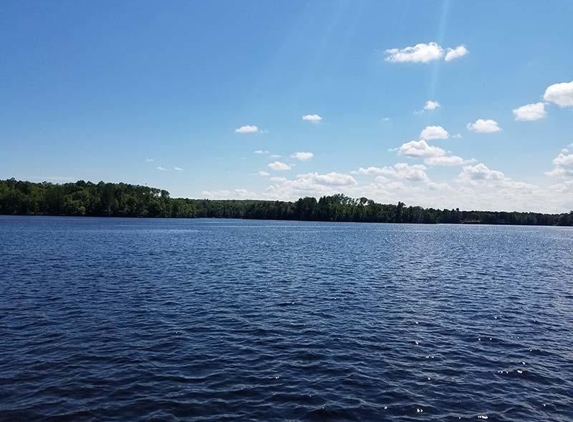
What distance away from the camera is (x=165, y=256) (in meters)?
57.9

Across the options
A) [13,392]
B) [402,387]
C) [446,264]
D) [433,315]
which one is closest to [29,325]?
[13,392]

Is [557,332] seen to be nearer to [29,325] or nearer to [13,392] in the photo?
[13,392]

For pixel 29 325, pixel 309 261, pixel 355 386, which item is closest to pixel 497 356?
pixel 355 386

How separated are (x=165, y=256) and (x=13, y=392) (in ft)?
146

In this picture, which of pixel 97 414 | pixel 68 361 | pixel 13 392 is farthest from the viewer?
pixel 68 361

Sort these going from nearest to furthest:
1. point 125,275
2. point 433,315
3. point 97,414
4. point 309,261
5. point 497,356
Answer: point 97,414 < point 497,356 < point 433,315 < point 125,275 < point 309,261

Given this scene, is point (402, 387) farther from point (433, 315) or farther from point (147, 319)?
point (147, 319)

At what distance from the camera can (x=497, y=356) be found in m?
19.2

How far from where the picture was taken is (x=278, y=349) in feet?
63.2

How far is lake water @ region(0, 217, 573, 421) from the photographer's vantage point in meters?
13.8

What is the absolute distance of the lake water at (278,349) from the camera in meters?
13.8

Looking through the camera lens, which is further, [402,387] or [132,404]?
[402,387]

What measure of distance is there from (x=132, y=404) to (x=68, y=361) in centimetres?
541

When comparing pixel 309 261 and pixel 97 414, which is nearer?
pixel 97 414
